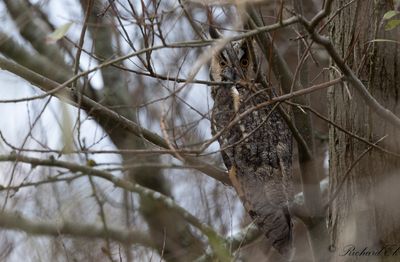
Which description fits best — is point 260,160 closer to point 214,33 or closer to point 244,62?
point 244,62

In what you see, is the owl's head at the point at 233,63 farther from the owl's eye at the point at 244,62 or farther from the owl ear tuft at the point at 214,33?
the owl ear tuft at the point at 214,33

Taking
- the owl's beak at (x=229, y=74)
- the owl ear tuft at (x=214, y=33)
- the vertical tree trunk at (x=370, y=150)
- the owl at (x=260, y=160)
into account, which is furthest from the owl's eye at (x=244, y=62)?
the owl ear tuft at (x=214, y=33)

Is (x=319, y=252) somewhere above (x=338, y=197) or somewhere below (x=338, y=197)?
below

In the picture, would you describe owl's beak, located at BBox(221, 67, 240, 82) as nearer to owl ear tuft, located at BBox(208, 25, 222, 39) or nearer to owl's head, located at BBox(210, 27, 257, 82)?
owl's head, located at BBox(210, 27, 257, 82)

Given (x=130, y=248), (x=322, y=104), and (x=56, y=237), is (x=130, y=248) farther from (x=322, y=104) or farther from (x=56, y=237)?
(x=322, y=104)

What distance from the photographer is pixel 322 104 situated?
4977mm

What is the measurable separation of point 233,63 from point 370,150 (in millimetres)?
754

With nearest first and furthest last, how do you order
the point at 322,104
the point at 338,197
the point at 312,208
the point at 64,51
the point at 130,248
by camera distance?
the point at 312,208 < the point at 338,197 < the point at 130,248 < the point at 322,104 < the point at 64,51

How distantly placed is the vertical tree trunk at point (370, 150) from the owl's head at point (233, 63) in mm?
471

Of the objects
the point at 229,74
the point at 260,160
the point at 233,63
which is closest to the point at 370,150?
the point at 260,160

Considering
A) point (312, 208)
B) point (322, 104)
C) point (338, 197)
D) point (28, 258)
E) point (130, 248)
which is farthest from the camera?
point (322, 104)

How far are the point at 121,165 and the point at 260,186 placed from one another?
3.28ft

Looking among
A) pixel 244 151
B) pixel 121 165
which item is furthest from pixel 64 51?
pixel 244 151

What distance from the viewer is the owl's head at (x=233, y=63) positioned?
10.6 ft
